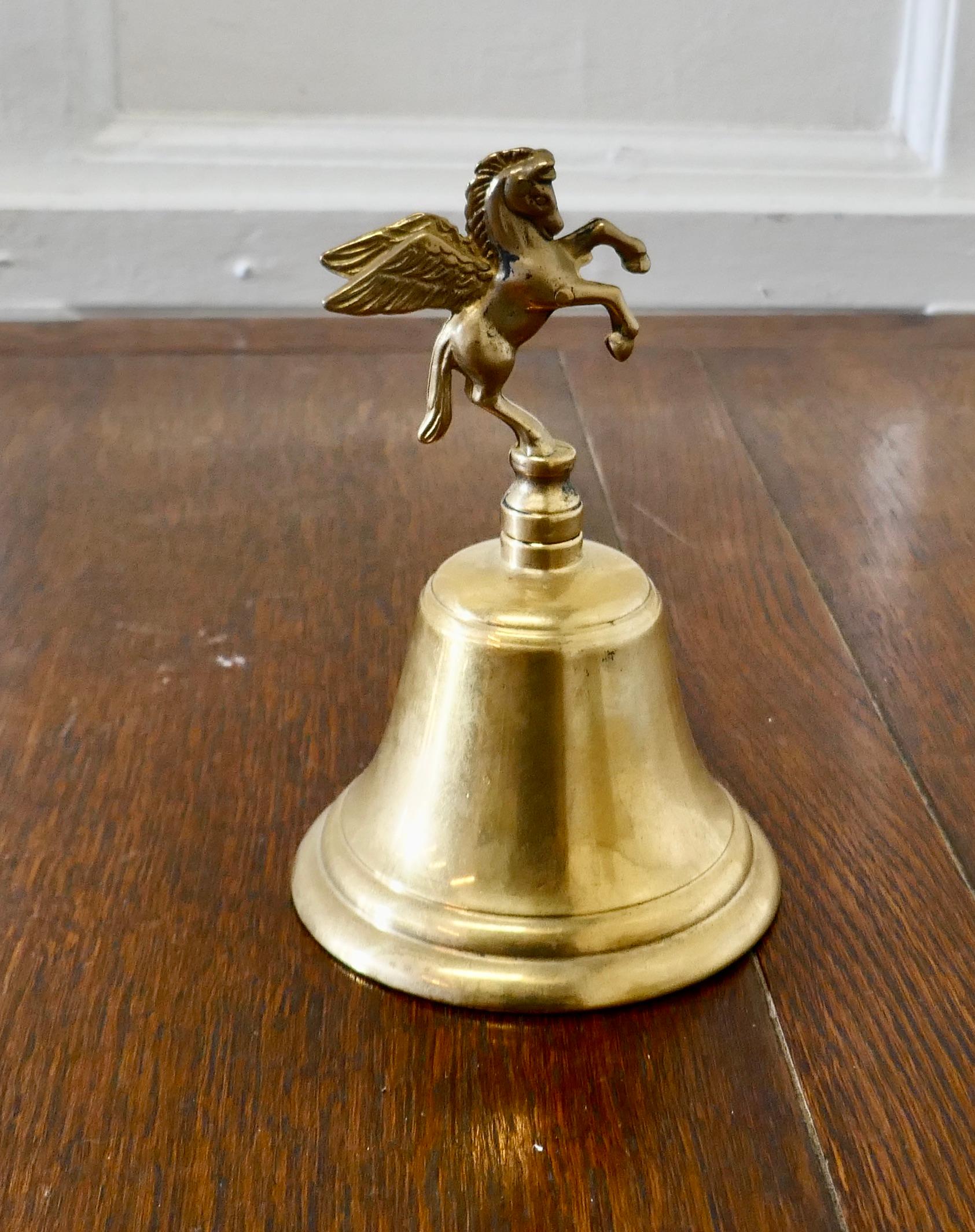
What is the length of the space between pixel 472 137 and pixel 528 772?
941mm

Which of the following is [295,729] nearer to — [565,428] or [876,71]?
[565,428]

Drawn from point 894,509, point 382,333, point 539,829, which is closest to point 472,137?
point 382,333

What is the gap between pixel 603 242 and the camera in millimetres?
435

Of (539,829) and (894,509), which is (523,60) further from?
(539,829)

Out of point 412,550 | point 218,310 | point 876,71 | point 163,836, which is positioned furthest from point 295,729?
point 876,71

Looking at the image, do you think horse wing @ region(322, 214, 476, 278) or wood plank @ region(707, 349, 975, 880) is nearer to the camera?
horse wing @ region(322, 214, 476, 278)

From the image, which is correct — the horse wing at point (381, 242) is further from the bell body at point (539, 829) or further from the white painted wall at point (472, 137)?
the white painted wall at point (472, 137)

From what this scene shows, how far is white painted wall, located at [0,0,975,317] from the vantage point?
122 cm

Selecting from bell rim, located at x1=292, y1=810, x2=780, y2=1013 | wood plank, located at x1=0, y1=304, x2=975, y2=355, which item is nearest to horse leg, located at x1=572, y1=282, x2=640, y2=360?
bell rim, located at x1=292, y1=810, x2=780, y2=1013

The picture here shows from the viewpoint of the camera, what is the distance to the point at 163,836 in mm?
523

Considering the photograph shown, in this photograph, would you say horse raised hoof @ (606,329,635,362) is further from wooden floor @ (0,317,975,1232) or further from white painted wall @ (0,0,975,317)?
white painted wall @ (0,0,975,317)

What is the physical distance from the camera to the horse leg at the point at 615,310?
423 millimetres

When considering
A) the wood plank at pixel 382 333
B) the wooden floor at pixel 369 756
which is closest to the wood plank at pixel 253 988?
the wooden floor at pixel 369 756

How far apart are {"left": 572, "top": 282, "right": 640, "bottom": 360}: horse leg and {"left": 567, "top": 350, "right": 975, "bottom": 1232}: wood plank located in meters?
0.20
